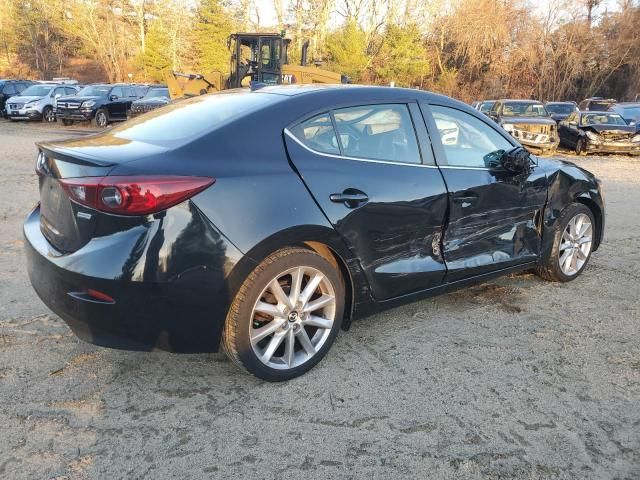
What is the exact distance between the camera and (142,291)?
250 centimetres

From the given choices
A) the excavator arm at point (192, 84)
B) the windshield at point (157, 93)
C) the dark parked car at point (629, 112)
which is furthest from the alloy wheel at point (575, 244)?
the windshield at point (157, 93)

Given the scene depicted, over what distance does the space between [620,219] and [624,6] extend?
37295 millimetres

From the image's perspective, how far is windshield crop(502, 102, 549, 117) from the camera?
16.6 m

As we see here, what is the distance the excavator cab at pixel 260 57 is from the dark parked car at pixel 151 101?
2661mm

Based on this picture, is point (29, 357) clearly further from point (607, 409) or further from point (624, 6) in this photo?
point (624, 6)

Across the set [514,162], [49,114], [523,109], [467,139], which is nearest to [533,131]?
[523,109]

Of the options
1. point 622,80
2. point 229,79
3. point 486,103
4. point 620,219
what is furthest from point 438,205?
point 622,80

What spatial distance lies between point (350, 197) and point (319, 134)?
40cm

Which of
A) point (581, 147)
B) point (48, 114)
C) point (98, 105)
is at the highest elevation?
point (98, 105)

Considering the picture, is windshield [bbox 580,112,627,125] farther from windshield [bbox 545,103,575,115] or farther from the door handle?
the door handle

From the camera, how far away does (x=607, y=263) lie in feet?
17.8

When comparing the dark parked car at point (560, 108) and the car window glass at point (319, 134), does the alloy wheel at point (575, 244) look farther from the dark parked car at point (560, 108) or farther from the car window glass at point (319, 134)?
the dark parked car at point (560, 108)

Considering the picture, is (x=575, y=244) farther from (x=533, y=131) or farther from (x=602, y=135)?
(x=602, y=135)

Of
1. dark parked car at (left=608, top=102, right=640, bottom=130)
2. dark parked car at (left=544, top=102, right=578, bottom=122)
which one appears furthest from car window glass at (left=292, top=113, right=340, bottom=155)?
dark parked car at (left=544, top=102, right=578, bottom=122)
